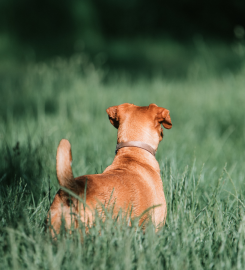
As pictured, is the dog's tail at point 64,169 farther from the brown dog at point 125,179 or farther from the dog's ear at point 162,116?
the dog's ear at point 162,116

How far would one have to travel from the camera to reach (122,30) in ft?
40.5

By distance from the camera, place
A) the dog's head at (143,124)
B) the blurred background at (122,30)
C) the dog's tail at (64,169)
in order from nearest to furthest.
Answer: the dog's tail at (64,169) → the dog's head at (143,124) → the blurred background at (122,30)

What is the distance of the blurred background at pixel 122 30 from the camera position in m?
10.6

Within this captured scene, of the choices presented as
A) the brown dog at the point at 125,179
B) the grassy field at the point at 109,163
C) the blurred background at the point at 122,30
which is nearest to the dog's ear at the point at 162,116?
the brown dog at the point at 125,179

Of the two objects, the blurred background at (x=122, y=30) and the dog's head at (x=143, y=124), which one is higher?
the blurred background at (x=122, y=30)

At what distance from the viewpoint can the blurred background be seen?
10.6m

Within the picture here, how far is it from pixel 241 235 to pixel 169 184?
62 centimetres

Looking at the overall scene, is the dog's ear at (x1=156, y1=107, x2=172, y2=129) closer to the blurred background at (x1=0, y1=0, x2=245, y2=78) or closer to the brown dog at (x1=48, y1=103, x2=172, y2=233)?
the brown dog at (x1=48, y1=103, x2=172, y2=233)

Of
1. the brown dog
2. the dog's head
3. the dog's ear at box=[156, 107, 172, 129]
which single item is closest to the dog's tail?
the brown dog

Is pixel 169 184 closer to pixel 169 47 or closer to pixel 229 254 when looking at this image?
pixel 229 254

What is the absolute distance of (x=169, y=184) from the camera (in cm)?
210

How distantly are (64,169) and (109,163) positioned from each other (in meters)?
1.35

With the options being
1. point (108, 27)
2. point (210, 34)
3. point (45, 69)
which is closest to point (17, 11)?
point (108, 27)

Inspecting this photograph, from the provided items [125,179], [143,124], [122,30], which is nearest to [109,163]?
[143,124]
